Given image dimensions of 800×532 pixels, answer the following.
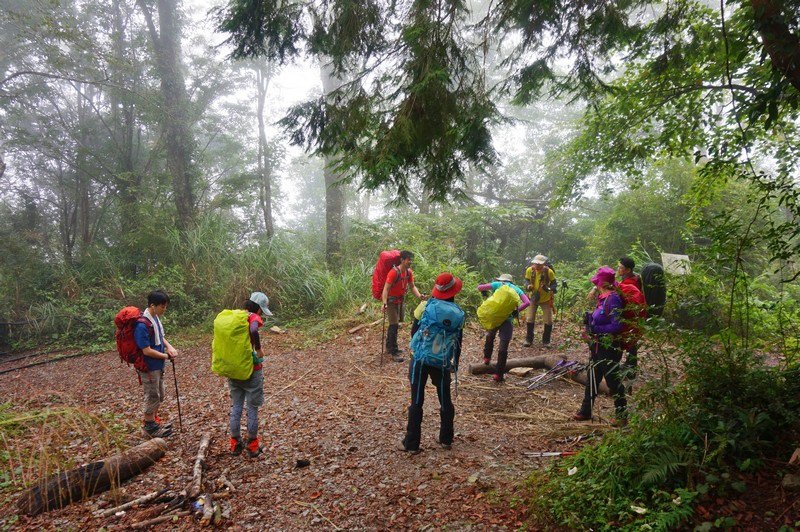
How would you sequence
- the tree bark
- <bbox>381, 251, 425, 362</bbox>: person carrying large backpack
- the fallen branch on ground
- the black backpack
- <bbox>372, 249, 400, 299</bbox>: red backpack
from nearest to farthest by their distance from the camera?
the tree bark → the fallen branch on ground → the black backpack → <bbox>381, 251, 425, 362</bbox>: person carrying large backpack → <bbox>372, 249, 400, 299</bbox>: red backpack

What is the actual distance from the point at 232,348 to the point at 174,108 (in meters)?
12.7

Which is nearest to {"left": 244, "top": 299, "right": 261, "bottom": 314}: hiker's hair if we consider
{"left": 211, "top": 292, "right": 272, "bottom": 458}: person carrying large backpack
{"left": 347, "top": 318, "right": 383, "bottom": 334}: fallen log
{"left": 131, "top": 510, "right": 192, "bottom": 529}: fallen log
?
{"left": 211, "top": 292, "right": 272, "bottom": 458}: person carrying large backpack

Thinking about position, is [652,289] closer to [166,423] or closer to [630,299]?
[630,299]

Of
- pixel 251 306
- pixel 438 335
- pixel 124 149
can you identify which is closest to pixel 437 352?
pixel 438 335

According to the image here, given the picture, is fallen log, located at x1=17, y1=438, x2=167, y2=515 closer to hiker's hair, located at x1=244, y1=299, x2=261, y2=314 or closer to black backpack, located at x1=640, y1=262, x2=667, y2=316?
hiker's hair, located at x1=244, y1=299, x2=261, y2=314

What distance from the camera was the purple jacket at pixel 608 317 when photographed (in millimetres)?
4074

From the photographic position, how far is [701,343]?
9.58 feet

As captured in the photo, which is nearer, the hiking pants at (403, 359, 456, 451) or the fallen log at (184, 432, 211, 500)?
the fallen log at (184, 432, 211, 500)

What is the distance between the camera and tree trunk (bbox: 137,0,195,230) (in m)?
13.0

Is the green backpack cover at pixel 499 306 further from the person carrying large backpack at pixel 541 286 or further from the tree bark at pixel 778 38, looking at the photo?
the tree bark at pixel 778 38

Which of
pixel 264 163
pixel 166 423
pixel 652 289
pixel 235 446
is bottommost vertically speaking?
pixel 166 423

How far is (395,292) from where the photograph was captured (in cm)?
689

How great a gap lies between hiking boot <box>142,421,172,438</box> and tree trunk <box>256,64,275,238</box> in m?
9.21

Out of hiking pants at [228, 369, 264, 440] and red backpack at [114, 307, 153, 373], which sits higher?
red backpack at [114, 307, 153, 373]
